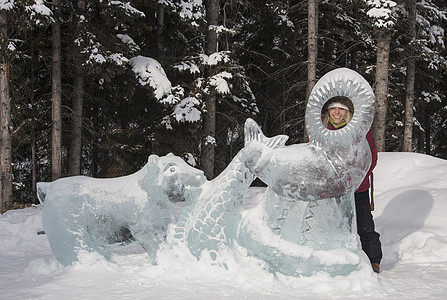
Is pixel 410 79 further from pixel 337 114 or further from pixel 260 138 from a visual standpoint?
pixel 260 138

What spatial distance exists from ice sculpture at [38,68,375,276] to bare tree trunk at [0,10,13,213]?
4569 mm

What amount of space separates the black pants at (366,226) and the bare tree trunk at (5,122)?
648cm

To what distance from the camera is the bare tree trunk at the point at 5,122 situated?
24.1 ft

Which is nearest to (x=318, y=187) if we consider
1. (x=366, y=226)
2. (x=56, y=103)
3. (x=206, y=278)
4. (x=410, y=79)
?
(x=366, y=226)

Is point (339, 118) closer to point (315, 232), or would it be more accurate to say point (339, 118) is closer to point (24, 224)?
point (315, 232)

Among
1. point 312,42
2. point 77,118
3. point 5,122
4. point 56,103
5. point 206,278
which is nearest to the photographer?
point 206,278

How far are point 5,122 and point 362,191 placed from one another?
21.5 ft

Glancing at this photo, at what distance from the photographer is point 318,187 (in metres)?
3.44

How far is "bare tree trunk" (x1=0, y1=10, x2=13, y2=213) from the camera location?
7.33m

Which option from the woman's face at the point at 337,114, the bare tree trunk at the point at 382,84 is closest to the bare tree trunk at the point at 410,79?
the bare tree trunk at the point at 382,84

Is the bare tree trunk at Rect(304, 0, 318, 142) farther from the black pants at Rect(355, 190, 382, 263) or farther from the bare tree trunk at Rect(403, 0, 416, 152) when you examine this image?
the black pants at Rect(355, 190, 382, 263)

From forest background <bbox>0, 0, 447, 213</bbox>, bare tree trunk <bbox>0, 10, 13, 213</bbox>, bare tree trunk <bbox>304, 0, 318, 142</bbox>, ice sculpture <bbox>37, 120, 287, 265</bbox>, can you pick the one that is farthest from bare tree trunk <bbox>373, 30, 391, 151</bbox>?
bare tree trunk <bbox>0, 10, 13, 213</bbox>

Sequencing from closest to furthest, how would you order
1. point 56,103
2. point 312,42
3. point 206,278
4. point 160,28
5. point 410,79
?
1. point 206,278
2. point 56,103
3. point 312,42
4. point 160,28
5. point 410,79

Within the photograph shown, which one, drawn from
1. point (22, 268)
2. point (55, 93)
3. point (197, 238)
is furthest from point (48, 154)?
point (197, 238)
